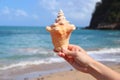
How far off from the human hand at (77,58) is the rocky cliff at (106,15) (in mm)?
86127

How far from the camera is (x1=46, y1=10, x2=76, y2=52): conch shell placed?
2462 millimetres

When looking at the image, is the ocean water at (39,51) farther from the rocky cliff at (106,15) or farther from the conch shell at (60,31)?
the rocky cliff at (106,15)

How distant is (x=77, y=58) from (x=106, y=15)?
301 feet

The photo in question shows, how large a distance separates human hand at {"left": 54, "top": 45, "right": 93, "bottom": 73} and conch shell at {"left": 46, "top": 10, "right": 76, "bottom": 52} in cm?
5

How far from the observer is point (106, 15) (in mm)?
93312

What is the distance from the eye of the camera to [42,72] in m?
11.6

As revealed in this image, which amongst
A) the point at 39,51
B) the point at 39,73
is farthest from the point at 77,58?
the point at 39,51

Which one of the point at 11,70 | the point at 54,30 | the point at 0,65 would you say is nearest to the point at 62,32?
the point at 54,30

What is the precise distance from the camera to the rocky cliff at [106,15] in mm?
89625

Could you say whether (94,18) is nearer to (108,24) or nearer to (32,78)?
(108,24)

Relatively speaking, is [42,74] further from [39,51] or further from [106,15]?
[106,15]

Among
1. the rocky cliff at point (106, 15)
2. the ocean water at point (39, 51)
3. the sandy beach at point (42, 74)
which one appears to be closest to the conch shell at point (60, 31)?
the sandy beach at point (42, 74)

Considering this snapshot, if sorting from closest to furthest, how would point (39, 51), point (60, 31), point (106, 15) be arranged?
1. point (60, 31)
2. point (39, 51)
3. point (106, 15)

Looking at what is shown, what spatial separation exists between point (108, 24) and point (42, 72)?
80.1m
